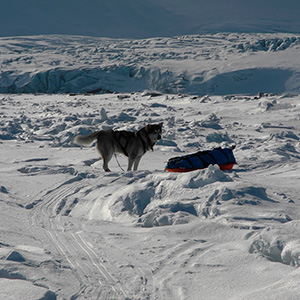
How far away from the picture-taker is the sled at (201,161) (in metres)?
5.76

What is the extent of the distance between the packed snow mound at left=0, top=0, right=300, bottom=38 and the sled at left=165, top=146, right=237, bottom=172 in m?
108

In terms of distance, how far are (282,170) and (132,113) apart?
30.4ft

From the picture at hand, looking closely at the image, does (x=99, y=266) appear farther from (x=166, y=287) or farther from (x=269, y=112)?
(x=269, y=112)

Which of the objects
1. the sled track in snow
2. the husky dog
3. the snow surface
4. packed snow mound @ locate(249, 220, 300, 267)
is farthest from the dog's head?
packed snow mound @ locate(249, 220, 300, 267)

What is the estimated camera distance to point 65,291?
2281 mm

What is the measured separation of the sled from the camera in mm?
5762

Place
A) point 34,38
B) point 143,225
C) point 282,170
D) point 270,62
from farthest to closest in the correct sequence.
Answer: point 34,38 < point 270,62 < point 282,170 < point 143,225

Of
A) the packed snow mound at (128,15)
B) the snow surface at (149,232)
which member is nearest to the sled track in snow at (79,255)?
the snow surface at (149,232)

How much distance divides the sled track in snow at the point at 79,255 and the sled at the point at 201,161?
1781 millimetres

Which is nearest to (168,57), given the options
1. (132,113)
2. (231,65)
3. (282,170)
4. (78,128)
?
(231,65)

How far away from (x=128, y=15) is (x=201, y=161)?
134 m

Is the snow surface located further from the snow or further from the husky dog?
the husky dog

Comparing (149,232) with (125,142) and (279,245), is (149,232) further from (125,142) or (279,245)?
(125,142)

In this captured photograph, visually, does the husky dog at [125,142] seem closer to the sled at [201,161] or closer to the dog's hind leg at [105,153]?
the dog's hind leg at [105,153]
